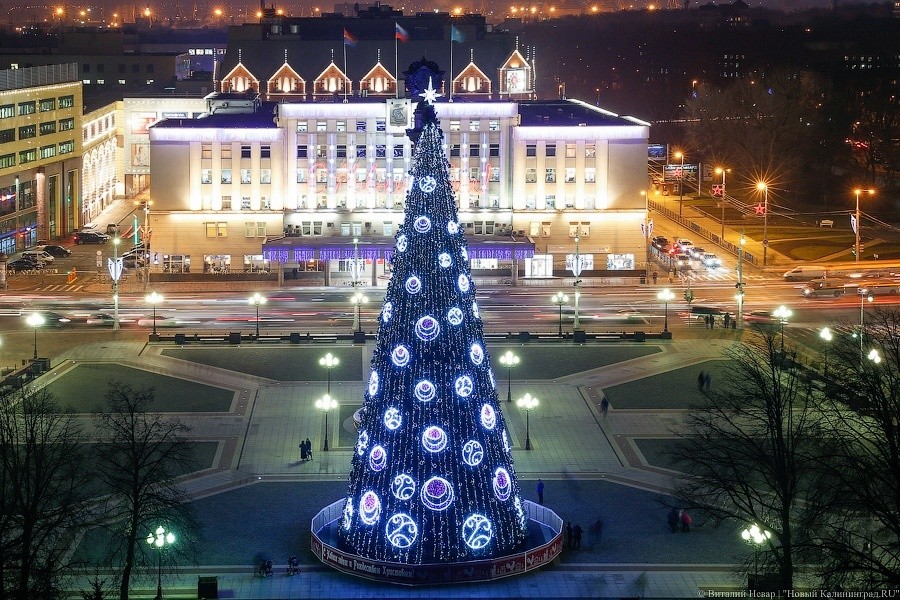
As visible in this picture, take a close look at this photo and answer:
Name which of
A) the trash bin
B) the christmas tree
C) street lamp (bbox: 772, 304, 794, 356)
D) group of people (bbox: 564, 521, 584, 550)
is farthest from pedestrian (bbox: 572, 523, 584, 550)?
street lamp (bbox: 772, 304, 794, 356)

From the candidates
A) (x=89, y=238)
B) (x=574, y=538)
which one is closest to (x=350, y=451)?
(x=574, y=538)

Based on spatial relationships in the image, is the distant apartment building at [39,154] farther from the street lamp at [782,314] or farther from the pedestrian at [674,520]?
the pedestrian at [674,520]

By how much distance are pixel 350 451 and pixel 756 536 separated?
21.2 m

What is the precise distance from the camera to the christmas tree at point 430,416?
163 ft

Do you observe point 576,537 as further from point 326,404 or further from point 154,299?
point 154,299

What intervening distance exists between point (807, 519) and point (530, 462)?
1996 centimetres

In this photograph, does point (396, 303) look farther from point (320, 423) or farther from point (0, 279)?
point (0, 279)

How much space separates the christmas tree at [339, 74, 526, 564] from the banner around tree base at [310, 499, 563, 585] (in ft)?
1.05

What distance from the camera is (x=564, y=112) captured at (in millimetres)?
132625

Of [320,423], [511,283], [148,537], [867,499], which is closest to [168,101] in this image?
[511,283]

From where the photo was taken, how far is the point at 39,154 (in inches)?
5202

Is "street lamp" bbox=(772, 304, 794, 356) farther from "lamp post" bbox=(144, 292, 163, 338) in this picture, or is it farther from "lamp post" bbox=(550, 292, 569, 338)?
"lamp post" bbox=(144, 292, 163, 338)

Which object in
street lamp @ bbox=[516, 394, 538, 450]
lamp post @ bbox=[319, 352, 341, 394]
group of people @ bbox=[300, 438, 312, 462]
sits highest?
lamp post @ bbox=[319, 352, 341, 394]

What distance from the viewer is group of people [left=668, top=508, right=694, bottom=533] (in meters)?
57.3
